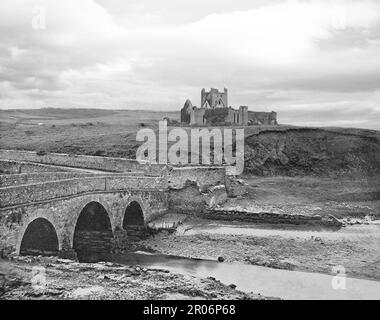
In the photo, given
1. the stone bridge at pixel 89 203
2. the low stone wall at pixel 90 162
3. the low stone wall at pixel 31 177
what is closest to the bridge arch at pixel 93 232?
the stone bridge at pixel 89 203

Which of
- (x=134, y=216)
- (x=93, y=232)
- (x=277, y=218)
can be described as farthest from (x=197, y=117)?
(x=93, y=232)

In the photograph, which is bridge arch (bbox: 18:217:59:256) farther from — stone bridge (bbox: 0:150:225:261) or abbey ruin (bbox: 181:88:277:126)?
abbey ruin (bbox: 181:88:277:126)

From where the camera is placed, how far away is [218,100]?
70.9 meters

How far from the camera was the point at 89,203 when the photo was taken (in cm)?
2317

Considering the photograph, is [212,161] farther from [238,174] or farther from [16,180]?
[16,180]

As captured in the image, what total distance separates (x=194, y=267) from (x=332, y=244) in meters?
8.54

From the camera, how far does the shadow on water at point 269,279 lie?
17078 millimetres

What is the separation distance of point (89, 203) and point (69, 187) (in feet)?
9.16

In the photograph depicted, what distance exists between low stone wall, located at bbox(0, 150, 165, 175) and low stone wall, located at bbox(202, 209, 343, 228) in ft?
20.0

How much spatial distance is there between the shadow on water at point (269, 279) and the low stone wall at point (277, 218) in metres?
8.04

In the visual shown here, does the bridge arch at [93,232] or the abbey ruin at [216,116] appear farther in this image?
the abbey ruin at [216,116]

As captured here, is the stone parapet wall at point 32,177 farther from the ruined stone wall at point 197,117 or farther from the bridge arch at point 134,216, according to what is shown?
the ruined stone wall at point 197,117

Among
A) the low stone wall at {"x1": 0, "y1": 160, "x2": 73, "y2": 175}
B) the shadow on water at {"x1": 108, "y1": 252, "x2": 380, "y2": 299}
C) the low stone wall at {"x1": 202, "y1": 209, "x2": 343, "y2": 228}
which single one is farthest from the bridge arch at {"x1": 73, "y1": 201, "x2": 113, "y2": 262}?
the low stone wall at {"x1": 0, "y1": 160, "x2": 73, "y2": 175}
